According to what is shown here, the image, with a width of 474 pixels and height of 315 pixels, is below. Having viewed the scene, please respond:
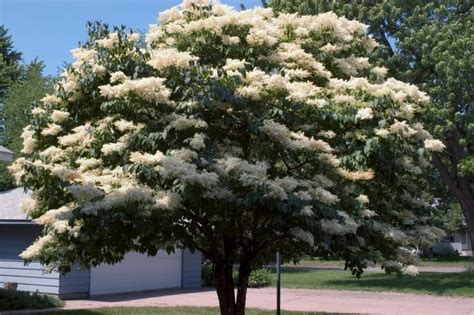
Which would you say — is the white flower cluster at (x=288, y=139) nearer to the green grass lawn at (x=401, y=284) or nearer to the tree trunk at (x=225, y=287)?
the tree trunk at (x=225, y=287)

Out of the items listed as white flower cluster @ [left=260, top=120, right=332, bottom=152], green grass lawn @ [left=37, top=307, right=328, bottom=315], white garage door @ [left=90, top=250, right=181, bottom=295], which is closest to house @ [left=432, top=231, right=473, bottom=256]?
white garage door @ [left=90, top=250, right=181, bottom=295]

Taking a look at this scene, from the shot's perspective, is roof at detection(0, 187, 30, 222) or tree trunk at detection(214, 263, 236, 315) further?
roof at detection(0, 187, 30, 222)

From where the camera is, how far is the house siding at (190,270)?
75.7ft

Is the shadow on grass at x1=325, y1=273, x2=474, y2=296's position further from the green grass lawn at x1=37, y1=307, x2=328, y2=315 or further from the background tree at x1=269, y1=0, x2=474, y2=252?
the green grass lawn at x1=37, y1=307, x2=328, y2=315

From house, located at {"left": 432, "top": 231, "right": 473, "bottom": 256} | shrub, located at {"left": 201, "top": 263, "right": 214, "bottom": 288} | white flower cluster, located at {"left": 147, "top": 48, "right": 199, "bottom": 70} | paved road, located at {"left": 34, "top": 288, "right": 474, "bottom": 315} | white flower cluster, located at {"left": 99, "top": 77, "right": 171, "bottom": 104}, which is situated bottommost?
paved road, located at {"left": 34, "top": 288, "right": 474, "bottom": 315}

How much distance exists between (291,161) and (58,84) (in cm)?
310

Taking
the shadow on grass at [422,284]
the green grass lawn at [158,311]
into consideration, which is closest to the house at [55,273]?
the green grass lawn at [158,311]

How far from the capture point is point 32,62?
43.8 m

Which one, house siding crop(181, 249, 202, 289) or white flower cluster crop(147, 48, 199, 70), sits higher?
white flower cluster crop(147, 48, 199, 70)

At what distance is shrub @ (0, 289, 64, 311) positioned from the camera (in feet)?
50.1

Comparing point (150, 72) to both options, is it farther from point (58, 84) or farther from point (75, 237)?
point (75, 237)

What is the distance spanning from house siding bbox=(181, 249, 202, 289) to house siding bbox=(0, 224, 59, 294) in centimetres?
577

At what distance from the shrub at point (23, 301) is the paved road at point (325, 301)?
568 millimetres

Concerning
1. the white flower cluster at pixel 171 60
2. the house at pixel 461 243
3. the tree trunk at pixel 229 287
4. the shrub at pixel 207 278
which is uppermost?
the white flower cluster at pixel 171 60
